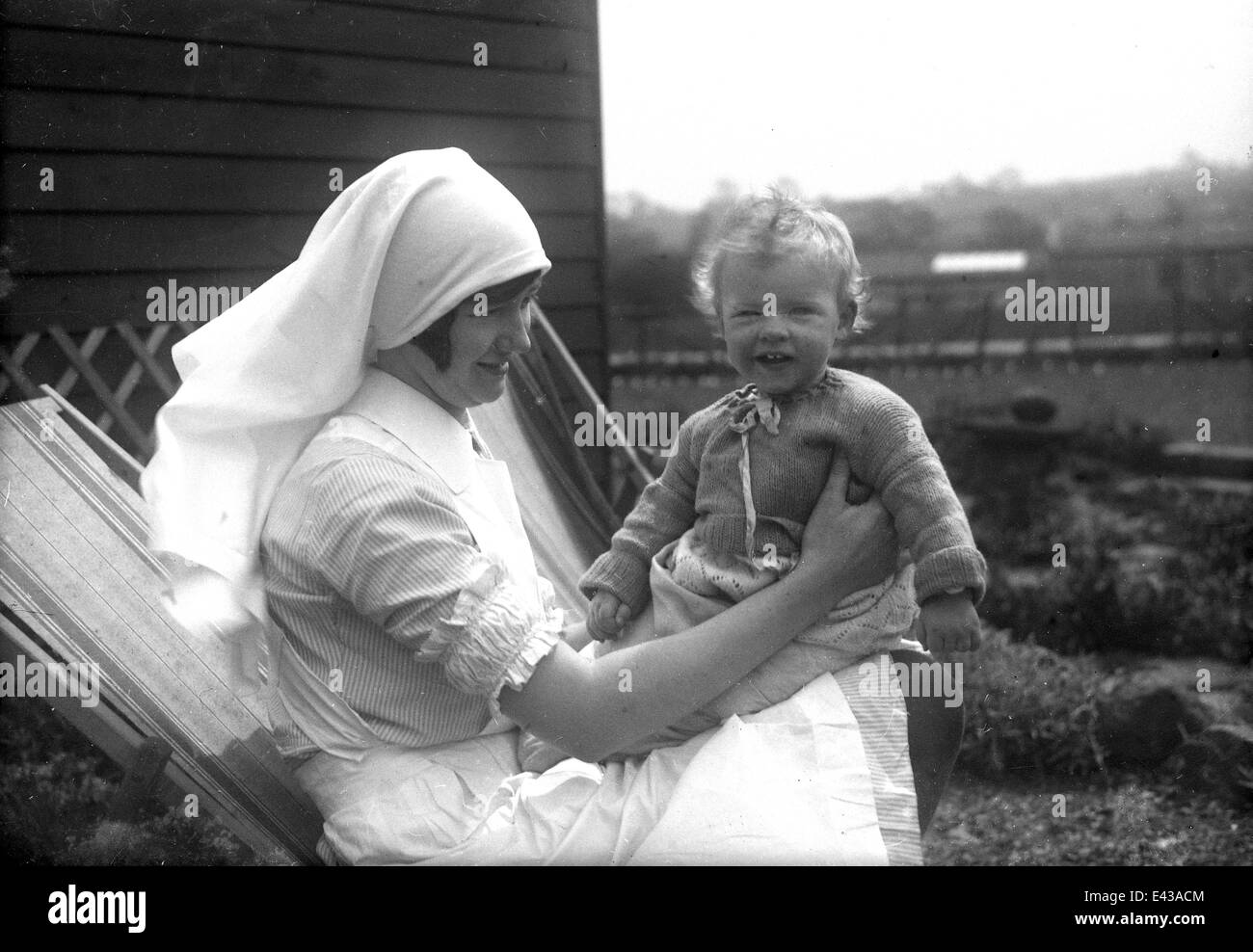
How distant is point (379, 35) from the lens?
8.63 feet

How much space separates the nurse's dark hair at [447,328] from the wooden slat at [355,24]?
0.73m

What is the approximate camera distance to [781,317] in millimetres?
2234

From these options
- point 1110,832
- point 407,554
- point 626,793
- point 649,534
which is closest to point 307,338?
point 407,554

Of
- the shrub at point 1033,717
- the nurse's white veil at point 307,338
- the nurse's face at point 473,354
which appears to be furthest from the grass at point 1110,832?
the nurse's white veil at point 307,338

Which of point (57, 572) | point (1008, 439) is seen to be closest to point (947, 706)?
point (1008, 439)

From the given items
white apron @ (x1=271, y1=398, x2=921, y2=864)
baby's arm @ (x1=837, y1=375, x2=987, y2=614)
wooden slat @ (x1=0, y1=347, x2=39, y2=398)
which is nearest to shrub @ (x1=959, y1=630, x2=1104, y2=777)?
white apron @ (x1=271, y1=398, x2=921, y2=864)

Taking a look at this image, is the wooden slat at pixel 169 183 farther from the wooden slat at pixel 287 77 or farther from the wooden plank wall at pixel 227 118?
the wooden slat at pixel 287 77

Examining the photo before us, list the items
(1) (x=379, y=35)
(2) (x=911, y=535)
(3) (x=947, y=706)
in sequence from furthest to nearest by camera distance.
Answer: (1) (x=379, y=35) → (3) (x=947, y=706) → (2) (x=911, y=535)

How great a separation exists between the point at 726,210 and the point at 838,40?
0.39 metres

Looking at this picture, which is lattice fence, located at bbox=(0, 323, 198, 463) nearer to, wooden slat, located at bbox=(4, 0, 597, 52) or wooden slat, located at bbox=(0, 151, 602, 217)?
wooden slat, located at bbox=(0, 151, 602, 217)

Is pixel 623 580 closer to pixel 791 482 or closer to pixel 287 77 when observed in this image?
pixel 791 482

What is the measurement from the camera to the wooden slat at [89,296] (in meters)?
2.65

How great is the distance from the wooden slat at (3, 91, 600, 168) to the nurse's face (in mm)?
636
